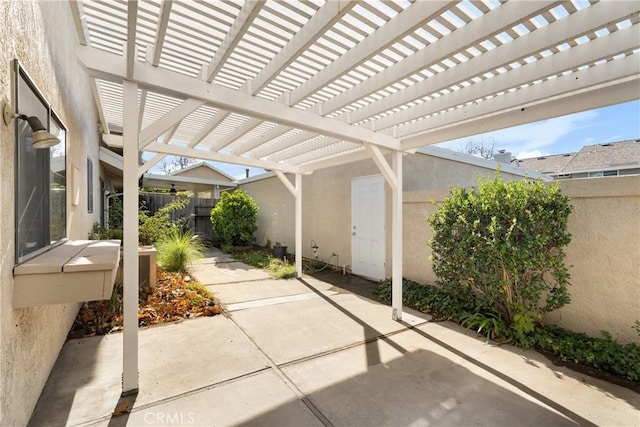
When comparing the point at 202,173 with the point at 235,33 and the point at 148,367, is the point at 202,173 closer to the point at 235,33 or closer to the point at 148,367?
the point at 148,367

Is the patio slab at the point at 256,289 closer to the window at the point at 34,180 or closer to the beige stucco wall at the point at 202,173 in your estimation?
the window at the point at 34,180

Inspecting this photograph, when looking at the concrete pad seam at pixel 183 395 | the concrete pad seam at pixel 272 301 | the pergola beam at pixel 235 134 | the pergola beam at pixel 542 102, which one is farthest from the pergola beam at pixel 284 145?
the concrete pad seam at pixel 183 395

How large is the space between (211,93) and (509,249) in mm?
3840

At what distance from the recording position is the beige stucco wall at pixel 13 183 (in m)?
1.58

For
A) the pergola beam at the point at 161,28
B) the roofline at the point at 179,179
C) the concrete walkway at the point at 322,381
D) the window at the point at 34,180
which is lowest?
the concrete walkway at the point at 322,381

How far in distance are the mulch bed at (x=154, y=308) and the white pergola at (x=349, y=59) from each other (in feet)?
5.61

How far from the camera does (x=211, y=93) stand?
9.77 feet

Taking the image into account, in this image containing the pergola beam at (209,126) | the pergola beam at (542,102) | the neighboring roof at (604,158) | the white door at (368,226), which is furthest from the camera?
A: the neighboring roof at (604,158)

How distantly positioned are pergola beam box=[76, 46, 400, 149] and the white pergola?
12mm

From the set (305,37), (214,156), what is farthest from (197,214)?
(305,37)

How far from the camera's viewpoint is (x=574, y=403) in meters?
2.47

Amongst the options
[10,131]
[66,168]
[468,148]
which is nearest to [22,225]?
[10,131]

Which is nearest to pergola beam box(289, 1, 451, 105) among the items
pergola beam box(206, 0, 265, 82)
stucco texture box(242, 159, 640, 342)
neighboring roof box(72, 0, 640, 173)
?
neighboring roof box(72, 0, 640, 173)

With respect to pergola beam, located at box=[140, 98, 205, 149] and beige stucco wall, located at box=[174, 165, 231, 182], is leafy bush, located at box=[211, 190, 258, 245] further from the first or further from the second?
beige stucco wall, located at box=[174, 165, 231, 182]
